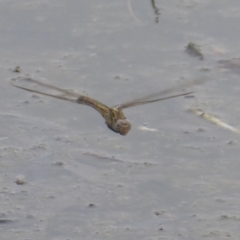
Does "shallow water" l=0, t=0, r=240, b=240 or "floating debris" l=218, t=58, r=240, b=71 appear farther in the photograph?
"floating debris" l=218, t=58, r=240, b=71

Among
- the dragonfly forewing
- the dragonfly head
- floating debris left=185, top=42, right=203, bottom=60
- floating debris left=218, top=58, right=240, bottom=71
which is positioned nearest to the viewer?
the dragonfly head

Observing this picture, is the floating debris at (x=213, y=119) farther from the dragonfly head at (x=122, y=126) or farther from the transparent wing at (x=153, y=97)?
the dragonfly head at (x=122, y=126)

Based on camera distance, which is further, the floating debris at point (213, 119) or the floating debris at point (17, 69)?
the floating debris at point (17, 69)

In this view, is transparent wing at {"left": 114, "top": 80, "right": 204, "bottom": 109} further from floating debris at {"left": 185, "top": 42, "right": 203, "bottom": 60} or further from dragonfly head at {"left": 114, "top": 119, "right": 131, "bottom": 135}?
floating debris at {"left": 185, "top": 42, "right": 203, "bottom": 60}

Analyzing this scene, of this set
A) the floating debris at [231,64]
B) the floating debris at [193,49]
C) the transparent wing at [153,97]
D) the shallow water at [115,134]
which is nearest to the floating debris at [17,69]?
the shallow water at [115,134]

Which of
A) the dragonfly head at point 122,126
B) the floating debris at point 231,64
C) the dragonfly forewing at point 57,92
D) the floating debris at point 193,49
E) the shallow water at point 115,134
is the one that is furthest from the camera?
the floating debris at point 193,49

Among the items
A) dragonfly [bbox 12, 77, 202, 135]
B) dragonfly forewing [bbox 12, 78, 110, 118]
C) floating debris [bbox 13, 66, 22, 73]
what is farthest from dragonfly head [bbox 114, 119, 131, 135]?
floating debris [bbox 13, 66, 22, 73]

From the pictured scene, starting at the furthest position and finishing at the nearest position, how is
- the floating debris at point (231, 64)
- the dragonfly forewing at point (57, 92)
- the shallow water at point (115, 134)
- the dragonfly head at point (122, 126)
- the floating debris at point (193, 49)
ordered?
the floating debris at point (193, 49)
the floating debris at point (231, 64)
the dragonfly forewing at point (57, 92)
the dragonfly head at point (122, 126)
the shallow water at point (115, 134)
